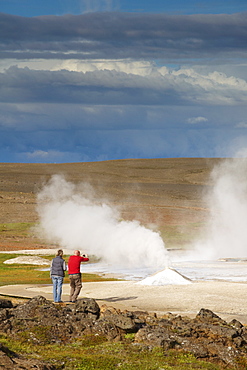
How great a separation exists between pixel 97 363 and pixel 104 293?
15.5 metres

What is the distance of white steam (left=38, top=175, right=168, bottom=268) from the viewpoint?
167 feet

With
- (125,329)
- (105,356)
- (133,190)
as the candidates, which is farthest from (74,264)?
(133,190)

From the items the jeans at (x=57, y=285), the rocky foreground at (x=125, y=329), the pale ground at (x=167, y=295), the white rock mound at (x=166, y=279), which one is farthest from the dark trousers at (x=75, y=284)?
the white rock mound at (x=166, y=279)

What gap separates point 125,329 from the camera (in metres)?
19.4

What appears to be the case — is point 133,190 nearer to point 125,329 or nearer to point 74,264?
point 74,264

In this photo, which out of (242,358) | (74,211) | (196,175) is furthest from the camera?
(196,175)

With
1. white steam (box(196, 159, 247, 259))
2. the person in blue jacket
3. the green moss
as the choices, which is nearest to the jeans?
the person in blue jacket

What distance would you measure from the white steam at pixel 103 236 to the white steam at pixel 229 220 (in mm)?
7345

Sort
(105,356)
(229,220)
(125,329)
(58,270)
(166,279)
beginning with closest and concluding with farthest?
(105,356) → (125,329) → (58,270) → (166,279) → (229,220)

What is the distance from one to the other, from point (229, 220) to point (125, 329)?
190ft

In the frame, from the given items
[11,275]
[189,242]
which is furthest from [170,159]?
[11,275]

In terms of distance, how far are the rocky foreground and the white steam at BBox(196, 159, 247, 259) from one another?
3591 centimetres

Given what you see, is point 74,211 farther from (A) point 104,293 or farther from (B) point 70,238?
(A) point 104,293

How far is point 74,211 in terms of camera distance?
62.1m
